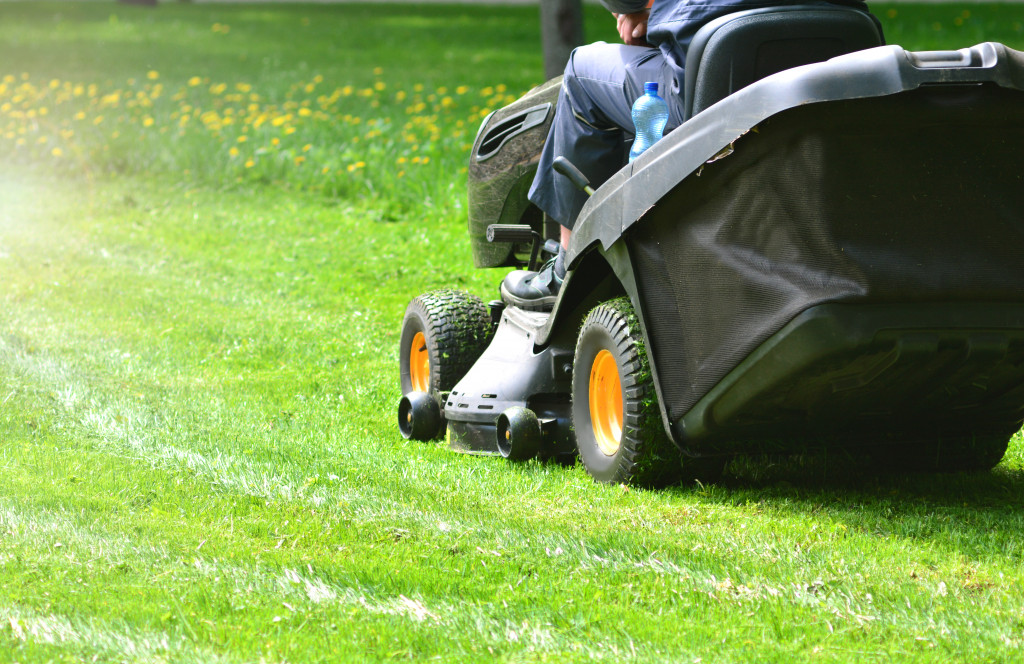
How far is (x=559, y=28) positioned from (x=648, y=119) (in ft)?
25.2

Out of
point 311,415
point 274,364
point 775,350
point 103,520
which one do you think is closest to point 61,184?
point 274,364

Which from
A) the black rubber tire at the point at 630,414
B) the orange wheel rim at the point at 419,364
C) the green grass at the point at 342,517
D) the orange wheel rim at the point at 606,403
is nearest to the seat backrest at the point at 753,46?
the black rubber tire at the point at 630,414

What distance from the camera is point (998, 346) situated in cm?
318

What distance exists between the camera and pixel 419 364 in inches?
215

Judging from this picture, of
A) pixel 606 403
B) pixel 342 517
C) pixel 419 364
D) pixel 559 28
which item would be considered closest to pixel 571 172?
pixel 606 403

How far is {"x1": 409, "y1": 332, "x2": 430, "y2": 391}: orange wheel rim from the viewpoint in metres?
5.39

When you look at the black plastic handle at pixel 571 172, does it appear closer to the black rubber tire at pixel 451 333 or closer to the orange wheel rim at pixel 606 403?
the orange wheel rim at pixel 606 403

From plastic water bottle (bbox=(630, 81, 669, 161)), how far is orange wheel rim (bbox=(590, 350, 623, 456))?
636 millimetres

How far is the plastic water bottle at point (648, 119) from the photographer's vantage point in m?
3.79

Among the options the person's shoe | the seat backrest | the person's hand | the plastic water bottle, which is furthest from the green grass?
the person's hand

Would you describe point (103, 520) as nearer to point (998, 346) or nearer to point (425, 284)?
point (998, 346)

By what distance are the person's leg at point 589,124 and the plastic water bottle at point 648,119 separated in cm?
14

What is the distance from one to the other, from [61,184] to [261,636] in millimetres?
10055

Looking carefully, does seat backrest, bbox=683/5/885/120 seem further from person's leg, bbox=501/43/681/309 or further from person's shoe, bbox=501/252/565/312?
person's shoe, bbox=501/252/565/312
